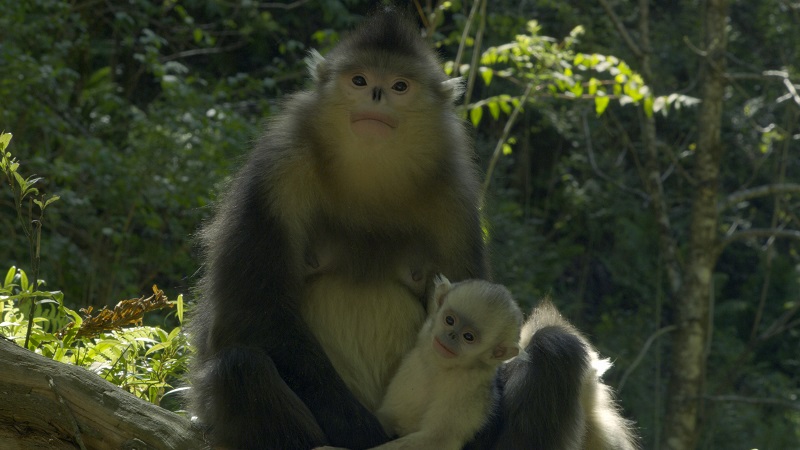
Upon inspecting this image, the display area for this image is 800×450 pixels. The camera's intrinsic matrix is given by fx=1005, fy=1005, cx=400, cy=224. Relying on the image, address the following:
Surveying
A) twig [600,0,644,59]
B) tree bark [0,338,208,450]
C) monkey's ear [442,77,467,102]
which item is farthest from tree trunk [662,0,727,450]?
tree bark [0,338,208,450]

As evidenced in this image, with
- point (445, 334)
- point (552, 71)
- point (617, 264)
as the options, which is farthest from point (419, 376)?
point (617, 264)

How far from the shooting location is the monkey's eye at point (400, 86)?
169 inches

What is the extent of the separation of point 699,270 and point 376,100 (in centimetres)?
597

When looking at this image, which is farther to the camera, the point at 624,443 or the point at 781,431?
the point at 781,431

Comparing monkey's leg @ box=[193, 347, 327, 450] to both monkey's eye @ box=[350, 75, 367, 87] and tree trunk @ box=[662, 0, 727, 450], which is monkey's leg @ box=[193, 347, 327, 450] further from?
tree trunk @ box=[662, 0, 727, 450]

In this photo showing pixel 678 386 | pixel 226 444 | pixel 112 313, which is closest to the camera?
pixel 226 444

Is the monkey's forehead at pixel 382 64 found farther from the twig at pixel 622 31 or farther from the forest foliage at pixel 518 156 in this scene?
the twig at pixel 622 31

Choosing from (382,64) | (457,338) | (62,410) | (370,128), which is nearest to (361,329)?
(457,338)

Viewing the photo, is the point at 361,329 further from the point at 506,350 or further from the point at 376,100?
the point at 376,100

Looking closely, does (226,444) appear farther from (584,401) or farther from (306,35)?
(306,35)

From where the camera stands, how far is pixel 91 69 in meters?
11.6

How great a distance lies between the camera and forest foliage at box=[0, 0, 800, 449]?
8.12 meters

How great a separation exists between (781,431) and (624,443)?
7544 mm

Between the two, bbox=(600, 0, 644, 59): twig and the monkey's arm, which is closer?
the monkey's arm
